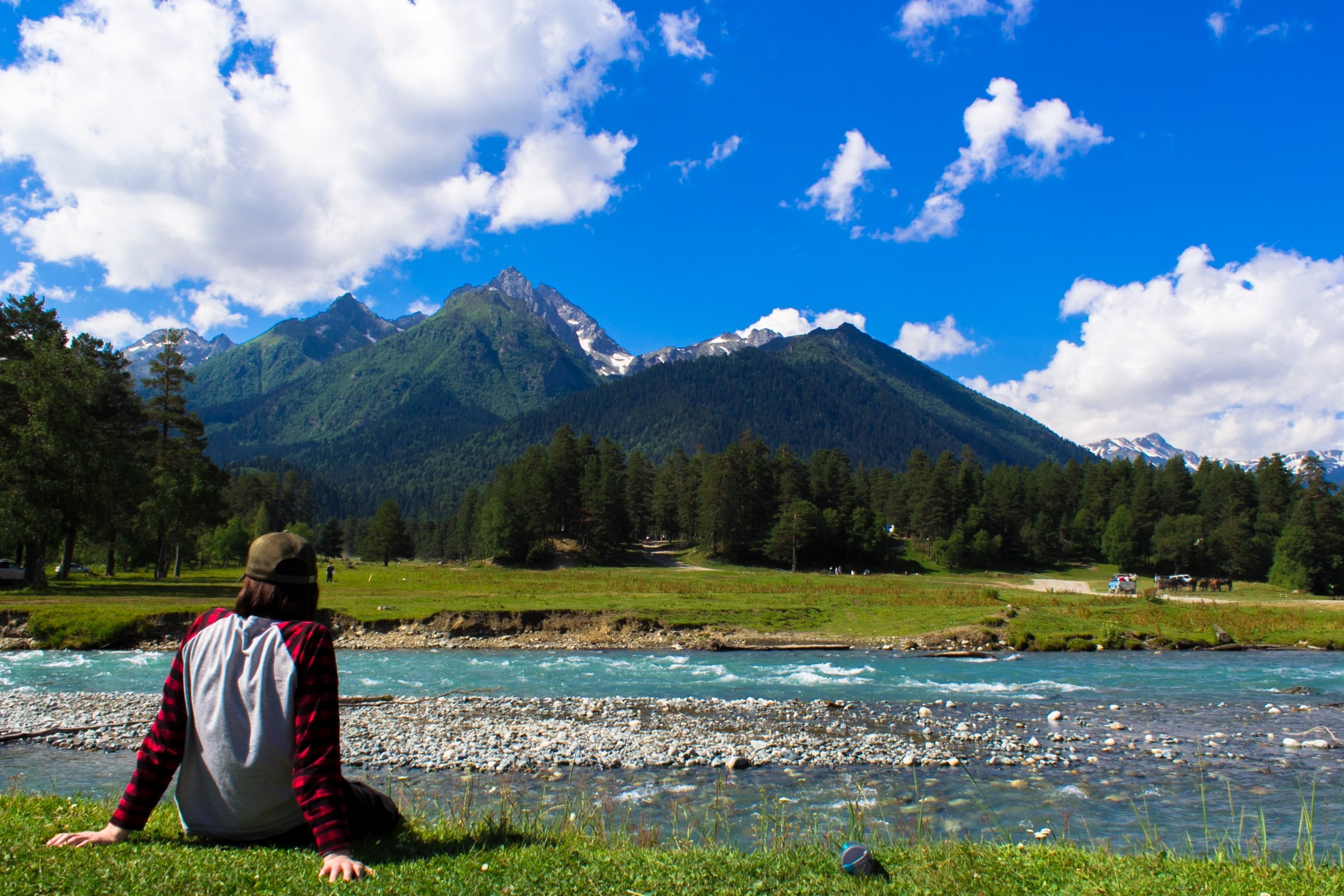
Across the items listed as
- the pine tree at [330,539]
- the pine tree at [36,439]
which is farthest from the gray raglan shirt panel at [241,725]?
the pine tree at [330,539]

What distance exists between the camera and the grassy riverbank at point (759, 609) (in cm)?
3325

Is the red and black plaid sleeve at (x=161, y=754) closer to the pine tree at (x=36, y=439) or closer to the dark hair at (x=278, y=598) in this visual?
the dark hair at (x=278, y=598)

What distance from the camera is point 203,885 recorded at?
15.2 feet

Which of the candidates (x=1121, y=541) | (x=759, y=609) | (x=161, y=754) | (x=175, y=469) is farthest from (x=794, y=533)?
(x=161, y=754)

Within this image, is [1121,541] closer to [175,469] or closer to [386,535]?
[386,535]

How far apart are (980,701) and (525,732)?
13103 millimetres

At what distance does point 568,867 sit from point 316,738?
233cm

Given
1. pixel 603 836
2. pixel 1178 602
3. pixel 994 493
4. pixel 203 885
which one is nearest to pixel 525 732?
pixel 603 836

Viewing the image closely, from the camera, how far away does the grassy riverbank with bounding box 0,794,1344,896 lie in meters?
4.75

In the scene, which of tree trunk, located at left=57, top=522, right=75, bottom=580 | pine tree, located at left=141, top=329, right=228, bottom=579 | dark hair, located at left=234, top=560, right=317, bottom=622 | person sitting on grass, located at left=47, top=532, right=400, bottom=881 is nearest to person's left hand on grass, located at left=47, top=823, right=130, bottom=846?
person sitting on grass, located at left=47, top=532, right=400, bottom=881

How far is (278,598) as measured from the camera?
197 inches

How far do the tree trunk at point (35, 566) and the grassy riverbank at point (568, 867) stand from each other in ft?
152

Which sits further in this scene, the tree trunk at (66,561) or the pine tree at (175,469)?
the pine tree at (175,469)

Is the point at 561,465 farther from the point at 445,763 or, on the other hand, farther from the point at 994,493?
the point at 445,763
